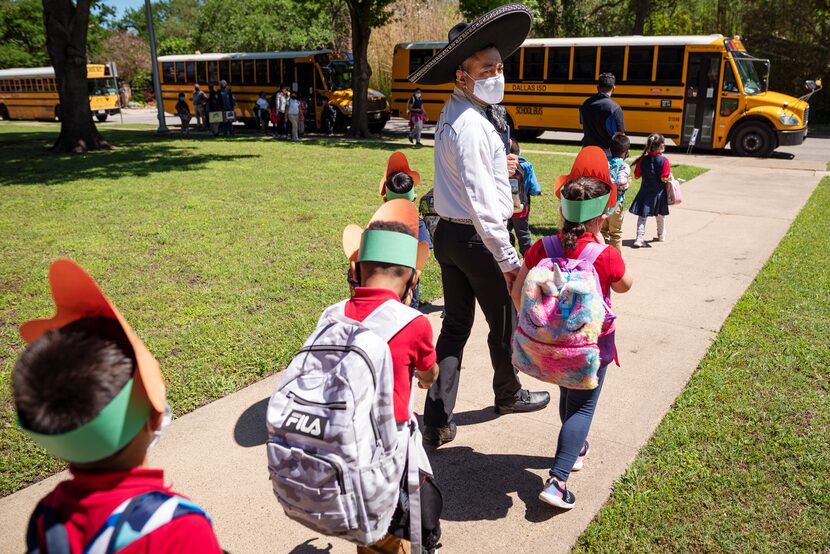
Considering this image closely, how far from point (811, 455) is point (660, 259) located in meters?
4.41

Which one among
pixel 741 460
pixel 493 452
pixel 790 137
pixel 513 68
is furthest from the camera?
pixel 513 68

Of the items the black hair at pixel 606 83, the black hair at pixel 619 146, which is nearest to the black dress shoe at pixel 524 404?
the black hair at pixel 619 146

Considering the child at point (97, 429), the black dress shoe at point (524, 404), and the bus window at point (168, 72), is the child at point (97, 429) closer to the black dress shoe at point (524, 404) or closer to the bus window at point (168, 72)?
the black dress shoe at point (524, 404)

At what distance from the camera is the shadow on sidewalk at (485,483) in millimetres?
3254

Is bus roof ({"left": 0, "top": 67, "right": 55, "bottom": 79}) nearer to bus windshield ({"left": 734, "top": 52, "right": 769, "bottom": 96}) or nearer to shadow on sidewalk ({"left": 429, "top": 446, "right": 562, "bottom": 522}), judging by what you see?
bus windshield ({"left": 734, "top": 52, "right": 769, "bottom": 96})

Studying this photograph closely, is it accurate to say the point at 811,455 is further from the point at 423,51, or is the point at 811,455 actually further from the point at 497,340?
the point at 423,51

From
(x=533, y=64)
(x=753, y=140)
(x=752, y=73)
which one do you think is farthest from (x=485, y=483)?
(x=533, y=64)

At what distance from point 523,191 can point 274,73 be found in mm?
22515

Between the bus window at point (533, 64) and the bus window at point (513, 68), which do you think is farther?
the bus window at point (513, 68)

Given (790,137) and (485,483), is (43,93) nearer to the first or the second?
(790,137)

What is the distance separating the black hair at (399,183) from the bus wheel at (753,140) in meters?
15.7

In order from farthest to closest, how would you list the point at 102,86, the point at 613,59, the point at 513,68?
the point at 102,86 < the point at 513,68 < the point at 613,59

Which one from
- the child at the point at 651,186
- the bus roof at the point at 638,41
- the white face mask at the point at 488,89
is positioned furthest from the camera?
the bus roof at the point at 638,41

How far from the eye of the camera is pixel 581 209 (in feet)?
10.0
